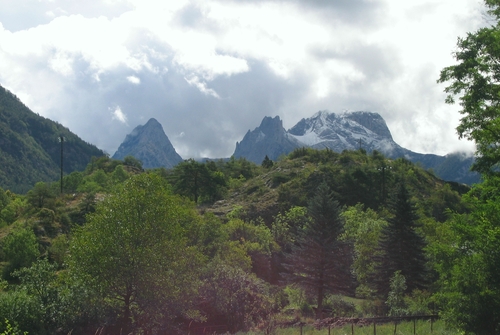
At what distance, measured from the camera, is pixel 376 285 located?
121 feet

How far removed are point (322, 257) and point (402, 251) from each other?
6.66 metres

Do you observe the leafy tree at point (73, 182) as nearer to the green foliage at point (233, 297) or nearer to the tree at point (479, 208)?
the green foliage at point (233, 297)

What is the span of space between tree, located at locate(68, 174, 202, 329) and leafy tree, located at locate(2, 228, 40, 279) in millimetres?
20955

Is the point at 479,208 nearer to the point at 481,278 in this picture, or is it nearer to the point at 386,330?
the point at 481,278

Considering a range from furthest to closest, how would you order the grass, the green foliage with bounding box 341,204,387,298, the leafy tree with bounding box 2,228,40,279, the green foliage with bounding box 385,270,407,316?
1. the leafy tree with bounding box 2,228,40,279
2. the green foliage with bounding box 341,204,387,298
3. the green foliage with bounding box 385,270,407,316
4. the grass

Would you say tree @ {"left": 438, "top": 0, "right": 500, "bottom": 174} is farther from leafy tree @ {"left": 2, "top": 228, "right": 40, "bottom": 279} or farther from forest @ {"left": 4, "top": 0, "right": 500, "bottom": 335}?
leafy tree @ {"left": 2, "top": 228, "right": 40, "bottom": 279}

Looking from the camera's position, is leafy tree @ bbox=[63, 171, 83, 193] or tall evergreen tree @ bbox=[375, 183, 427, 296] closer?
tall evergreen tree @ bbox=[375, 183, 427, 296]

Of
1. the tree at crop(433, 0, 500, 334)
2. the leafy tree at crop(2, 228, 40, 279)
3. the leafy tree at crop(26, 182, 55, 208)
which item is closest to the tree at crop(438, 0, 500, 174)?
the tree at crop(433, 0, 500, 334)

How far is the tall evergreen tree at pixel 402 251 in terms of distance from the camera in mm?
35844

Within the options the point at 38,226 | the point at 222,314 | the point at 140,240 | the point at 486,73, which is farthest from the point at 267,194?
the point at 486,73

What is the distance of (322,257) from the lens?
3888 centimetres

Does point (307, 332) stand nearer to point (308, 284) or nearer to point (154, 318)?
point (154, 318)

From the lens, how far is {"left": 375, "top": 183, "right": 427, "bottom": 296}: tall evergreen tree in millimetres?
35844

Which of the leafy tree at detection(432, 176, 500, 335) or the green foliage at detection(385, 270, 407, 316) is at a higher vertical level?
the leafy tree at detection(432, 176, 500, 335)
